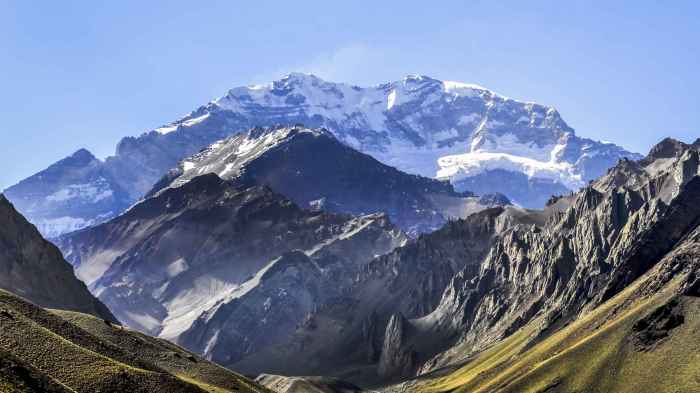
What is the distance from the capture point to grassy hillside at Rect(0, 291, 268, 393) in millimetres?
110188

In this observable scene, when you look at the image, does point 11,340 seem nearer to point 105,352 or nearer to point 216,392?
point 105,352

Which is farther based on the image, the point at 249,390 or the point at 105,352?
the point at 249,390

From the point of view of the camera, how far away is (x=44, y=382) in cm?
10931

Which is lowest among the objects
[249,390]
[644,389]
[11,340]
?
[644,389]

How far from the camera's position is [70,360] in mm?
131500

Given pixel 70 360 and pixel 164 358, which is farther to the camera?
pixel 164 358

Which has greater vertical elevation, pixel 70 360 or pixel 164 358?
pixel 70 360

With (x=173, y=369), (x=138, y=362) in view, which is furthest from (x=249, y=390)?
(x=138, y=362)

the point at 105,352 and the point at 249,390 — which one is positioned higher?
the point at 105,352

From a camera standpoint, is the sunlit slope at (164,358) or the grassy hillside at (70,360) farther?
the sunlit slope at (164,358)

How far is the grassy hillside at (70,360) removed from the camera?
11019cm

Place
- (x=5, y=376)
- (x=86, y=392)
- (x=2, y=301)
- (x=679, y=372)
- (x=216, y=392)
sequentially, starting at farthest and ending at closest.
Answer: (x=679, y=372)
(x=216, y=392)
(x=2, y=301)
(x=86, y=392)
(x=5, y=376)

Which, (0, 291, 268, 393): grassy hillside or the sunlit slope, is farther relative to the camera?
the sunlit slope

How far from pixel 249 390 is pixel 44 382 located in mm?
74178
